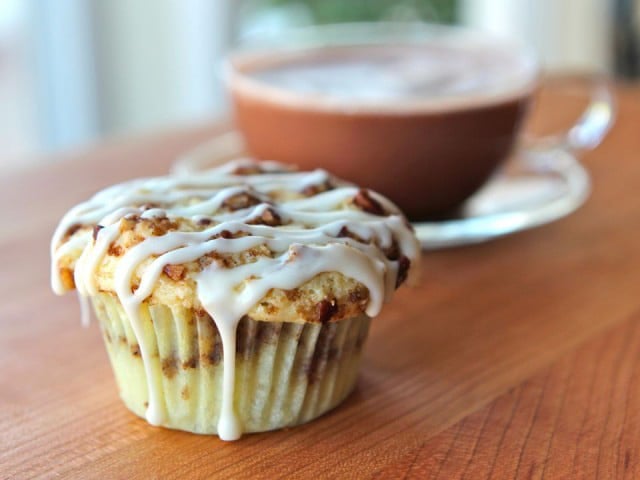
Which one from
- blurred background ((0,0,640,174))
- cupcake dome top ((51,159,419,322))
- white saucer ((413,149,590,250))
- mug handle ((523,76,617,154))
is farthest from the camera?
blurred background ((0,0,640,174))

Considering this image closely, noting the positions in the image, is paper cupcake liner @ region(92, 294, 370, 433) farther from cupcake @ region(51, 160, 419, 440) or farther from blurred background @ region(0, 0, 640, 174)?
blurred background @ region(0, 0, 640, 174)

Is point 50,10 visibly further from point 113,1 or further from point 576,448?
point 576,448

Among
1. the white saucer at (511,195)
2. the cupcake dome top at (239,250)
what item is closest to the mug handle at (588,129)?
the white saucer at (511,195)

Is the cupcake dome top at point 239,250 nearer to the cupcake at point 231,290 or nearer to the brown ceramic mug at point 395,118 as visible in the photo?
the cupcake at point 231,290

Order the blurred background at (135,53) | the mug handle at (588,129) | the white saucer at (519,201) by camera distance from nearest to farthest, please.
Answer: the white saucer at (519,201), the mug handle at (588,129), the blurred background at (135,53)

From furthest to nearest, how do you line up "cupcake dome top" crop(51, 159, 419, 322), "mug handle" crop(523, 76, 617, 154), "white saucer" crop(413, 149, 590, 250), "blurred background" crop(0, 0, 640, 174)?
"blurred background" crop(0, 0, 640, 174), "mug handle" crop(523, 76, 617, 154), "white saucer" crop(413, 149, 590, 250), "cupcake dome top" crop(51, 159, 419, 322)

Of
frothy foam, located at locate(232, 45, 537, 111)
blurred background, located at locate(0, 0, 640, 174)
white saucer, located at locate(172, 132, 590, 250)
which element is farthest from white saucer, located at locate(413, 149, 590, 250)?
blurred background, located at locate(0, 0, 640, 174)
